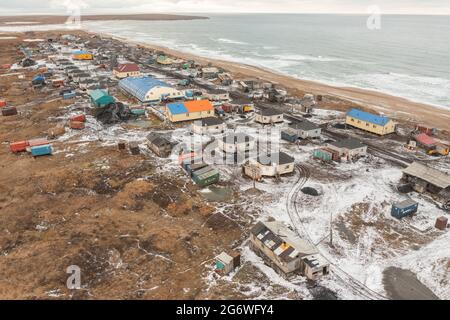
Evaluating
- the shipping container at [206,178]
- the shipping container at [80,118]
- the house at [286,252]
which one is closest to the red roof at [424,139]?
the house at [286,252]

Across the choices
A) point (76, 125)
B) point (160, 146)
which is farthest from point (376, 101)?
point (76, 125)

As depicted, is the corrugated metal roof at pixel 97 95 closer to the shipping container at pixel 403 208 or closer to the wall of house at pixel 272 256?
the wall of house at pixel 272 256

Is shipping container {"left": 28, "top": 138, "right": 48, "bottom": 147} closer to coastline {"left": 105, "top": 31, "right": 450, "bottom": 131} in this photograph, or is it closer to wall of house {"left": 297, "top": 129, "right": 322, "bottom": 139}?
wall of house {"left": 297, "top": 129, "right": 322, "bottom": 139}

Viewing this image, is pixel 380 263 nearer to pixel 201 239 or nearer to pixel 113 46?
pixel 201 239

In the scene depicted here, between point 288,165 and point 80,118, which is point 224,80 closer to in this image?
point 80,118

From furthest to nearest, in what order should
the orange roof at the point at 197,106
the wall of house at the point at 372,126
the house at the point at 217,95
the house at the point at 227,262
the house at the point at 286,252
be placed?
the house at the point at 217,95
the orange roof at the point at 197,106
the wall of house at the point at 372,126
the house at the point at 227,262
the house at the point at 286,252

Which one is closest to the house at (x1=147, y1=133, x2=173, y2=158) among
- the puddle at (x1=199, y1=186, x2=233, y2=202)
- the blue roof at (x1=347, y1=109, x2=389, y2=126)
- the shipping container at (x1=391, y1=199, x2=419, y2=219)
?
the puddle at (x1=199, y1=186, x2=233, y2=202)

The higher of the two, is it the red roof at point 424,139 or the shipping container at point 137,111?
the shipping container at point 137,111
